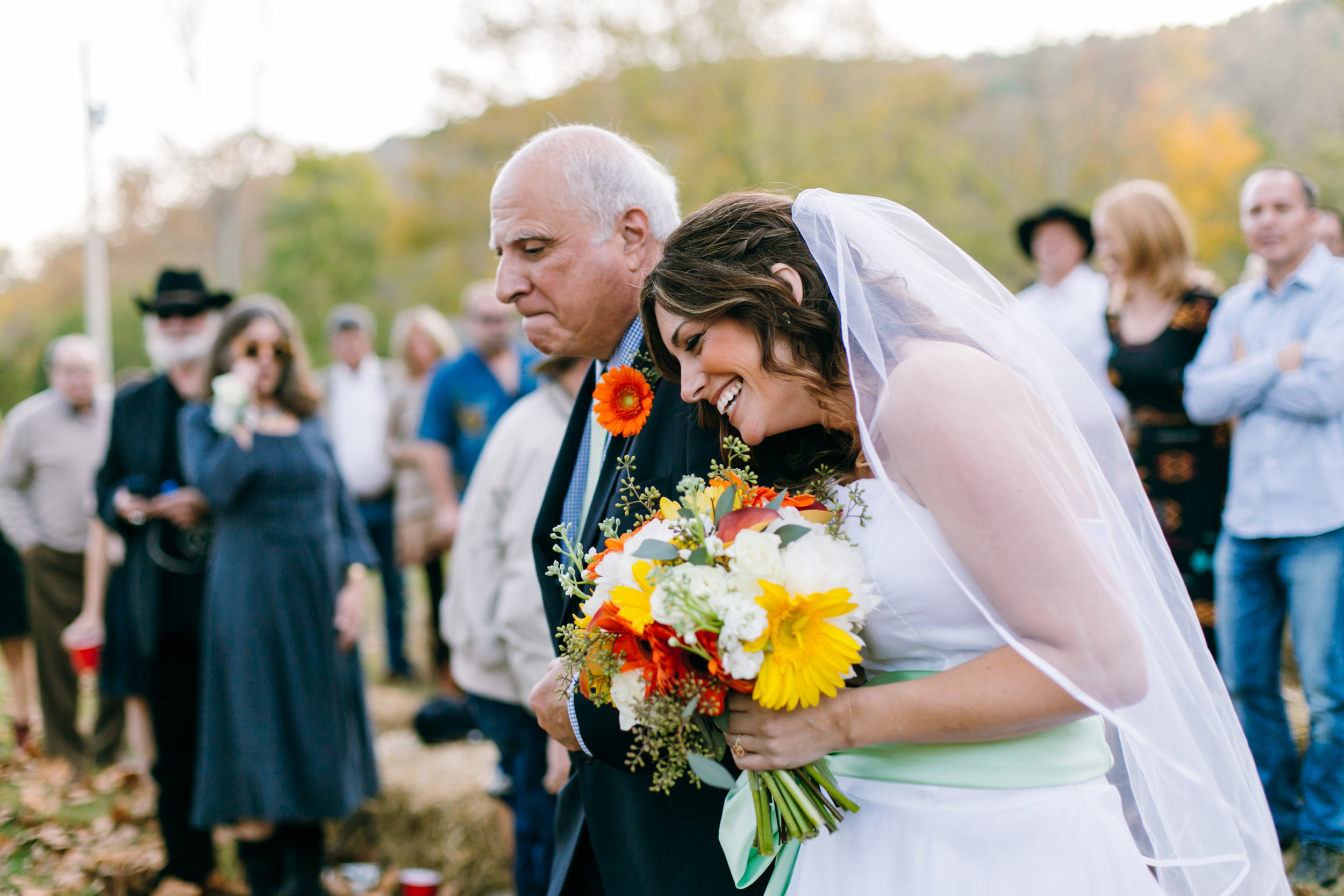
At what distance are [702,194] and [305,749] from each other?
14446 millimetres

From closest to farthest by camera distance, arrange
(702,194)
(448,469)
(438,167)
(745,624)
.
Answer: (745,624) → (448,469) → (702,194) → (438,167)

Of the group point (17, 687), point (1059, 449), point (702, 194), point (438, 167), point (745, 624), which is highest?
point (438, 167)

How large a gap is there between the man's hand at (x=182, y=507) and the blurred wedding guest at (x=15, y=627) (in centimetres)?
307

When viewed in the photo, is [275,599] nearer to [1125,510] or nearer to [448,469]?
[448,469]

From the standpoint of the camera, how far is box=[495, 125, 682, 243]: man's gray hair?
2.48m

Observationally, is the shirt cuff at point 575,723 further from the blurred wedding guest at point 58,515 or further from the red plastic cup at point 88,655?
the blurred wedding guest at point 58,515

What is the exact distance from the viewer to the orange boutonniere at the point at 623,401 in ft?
7.43

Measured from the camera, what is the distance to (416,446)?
8.28 meters

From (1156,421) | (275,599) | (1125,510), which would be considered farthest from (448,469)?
(1125,510)

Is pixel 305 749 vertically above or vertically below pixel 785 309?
below

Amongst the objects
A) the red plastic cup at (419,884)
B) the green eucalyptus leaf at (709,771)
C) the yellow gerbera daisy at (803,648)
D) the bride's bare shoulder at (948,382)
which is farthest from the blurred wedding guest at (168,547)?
the bride's bare shoulder at (948,382)

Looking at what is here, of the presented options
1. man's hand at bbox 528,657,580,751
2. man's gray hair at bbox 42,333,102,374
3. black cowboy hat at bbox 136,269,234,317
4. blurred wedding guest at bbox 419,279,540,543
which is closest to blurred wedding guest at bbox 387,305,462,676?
blurred wedding guest at bbox 419,279,540,543

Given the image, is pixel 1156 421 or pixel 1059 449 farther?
pixel 1156 421

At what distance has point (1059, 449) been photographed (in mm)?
1777
